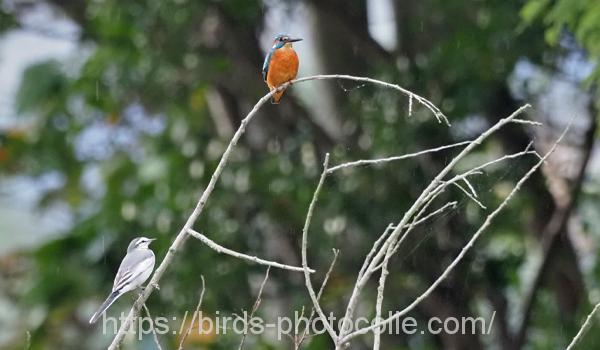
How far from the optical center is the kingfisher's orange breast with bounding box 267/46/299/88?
4.69 metres

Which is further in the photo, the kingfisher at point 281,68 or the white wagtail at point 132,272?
the kingfisher at point 281,68

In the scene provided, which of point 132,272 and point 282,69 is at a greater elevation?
point 282,69

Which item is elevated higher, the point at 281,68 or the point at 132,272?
the point at 281,68

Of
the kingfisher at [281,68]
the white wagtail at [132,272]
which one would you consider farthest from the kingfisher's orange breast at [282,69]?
the white wagtail at [132,272]

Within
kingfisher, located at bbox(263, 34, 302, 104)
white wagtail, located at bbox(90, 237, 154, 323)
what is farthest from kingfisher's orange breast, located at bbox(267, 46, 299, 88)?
white wagtail, located at bbox(90, 237, 154, 323)

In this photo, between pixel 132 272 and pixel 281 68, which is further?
pixel 281 68

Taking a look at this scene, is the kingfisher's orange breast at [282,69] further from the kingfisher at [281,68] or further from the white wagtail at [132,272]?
the white wagtail at [132,272]

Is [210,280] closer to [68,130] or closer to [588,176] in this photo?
[68,130]

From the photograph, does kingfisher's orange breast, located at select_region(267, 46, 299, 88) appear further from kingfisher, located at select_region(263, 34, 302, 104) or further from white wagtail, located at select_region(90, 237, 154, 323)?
white wagtail, located at select_region(90, 237, 154, 323)

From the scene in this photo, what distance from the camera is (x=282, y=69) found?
4.70 m

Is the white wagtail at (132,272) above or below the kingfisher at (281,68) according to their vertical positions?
below

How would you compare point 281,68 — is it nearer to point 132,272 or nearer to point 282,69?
point 282,69

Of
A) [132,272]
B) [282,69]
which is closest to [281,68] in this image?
[282,69]

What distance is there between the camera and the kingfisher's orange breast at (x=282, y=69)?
4.69 m
